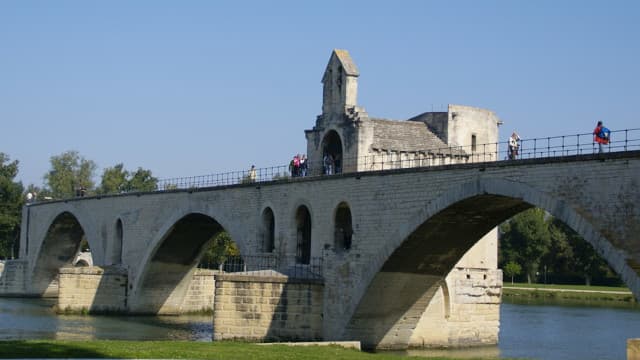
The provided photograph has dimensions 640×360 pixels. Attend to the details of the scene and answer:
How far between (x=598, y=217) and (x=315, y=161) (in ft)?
64.8

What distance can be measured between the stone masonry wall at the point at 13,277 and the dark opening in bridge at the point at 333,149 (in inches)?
1590

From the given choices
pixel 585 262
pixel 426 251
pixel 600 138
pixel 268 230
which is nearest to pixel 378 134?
pixel 268 230

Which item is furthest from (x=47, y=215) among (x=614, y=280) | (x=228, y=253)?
(x=614, y=280)

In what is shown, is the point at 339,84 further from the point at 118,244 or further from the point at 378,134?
the point at 118,244

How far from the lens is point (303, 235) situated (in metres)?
43.1

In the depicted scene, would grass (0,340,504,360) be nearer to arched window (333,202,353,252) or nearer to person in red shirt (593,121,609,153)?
person in red shirt (593,121,609,153)

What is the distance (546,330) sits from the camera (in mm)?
48375

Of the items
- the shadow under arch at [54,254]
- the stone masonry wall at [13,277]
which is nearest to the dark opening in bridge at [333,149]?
the shadow under arch at [54,254]

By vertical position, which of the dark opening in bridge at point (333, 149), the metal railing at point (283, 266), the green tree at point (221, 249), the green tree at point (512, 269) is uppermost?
the dark opening in bridge at point (333, 149)

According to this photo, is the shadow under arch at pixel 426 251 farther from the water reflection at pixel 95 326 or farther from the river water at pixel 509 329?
the water reflection at pixel 95 326

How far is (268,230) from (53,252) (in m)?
38.7

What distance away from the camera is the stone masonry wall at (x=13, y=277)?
253ft

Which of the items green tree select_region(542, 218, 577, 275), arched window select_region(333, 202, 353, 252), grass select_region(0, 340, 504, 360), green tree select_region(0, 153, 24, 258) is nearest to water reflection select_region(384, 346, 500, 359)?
arched window select_region(333, 202, 353, 252)

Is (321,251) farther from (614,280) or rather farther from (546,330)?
(614,280)
